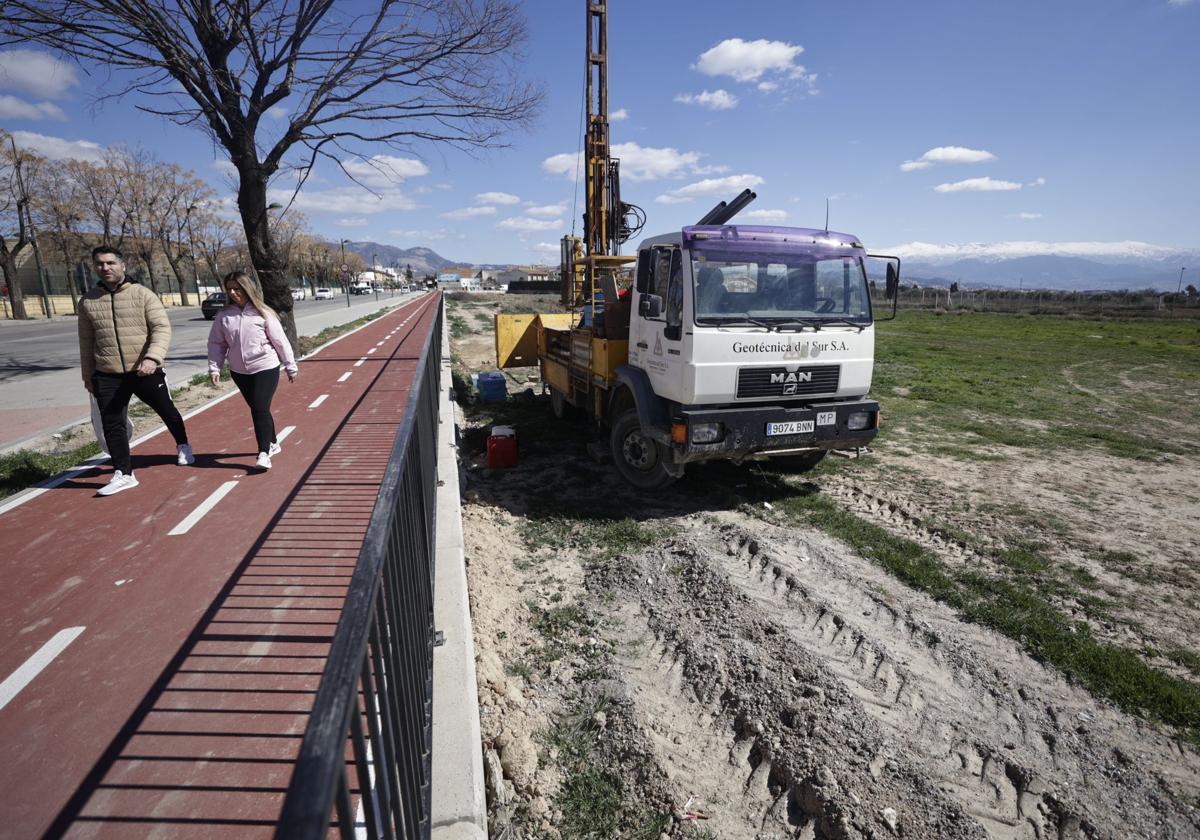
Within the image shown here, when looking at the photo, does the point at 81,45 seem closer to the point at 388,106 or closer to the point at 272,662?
the point at 388,106

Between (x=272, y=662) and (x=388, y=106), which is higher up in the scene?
(x=388, y=106)

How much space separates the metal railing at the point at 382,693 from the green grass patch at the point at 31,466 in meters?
5.81

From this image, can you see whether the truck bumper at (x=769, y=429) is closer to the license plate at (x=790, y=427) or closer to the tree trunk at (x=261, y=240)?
the license plate at (x=790, y=427)

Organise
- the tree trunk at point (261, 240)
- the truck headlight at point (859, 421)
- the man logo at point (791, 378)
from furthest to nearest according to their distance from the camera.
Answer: the tree trunk at point (261, 240) < the truck headlight at point (859, 421) < the man logo at point (791, 378)

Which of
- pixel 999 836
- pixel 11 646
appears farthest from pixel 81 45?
pixel 999 836

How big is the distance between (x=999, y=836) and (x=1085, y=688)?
1.44m

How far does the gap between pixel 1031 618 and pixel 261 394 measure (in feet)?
22.7

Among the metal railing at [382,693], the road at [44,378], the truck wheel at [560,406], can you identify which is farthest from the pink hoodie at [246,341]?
the truck wheel at [560,406]

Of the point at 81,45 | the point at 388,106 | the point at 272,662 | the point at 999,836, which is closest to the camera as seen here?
the point at 999,836

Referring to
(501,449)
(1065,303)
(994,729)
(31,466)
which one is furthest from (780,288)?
(1065,303)

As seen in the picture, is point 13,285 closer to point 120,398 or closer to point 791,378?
point 120,398

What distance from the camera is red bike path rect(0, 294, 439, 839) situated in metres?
2.57

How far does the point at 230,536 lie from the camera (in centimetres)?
496

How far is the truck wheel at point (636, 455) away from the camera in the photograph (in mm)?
6974
